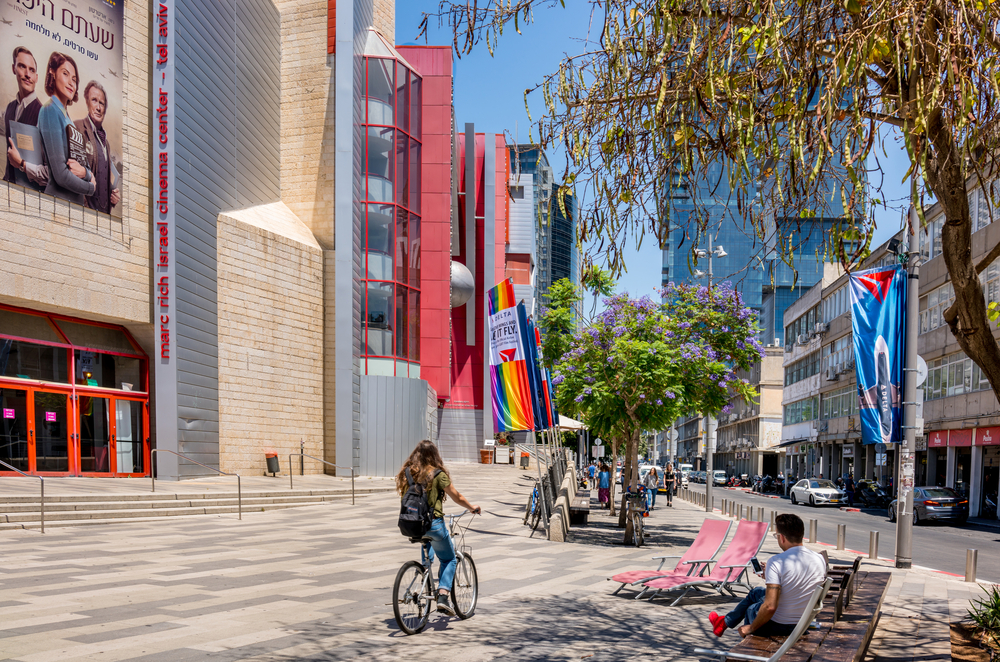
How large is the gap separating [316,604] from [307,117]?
2670 cm

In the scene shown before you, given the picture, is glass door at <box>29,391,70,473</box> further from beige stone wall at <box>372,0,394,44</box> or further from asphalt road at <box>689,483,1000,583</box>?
beige stone wall at <box>372,0,394,44</box>

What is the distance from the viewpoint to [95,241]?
22.1m

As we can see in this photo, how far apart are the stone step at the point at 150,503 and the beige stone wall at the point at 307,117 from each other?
11.6m

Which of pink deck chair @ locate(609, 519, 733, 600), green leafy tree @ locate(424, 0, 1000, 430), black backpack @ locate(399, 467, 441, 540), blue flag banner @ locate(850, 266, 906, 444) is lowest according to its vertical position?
pink deck chair @ locate(609, 519, 733, 600)

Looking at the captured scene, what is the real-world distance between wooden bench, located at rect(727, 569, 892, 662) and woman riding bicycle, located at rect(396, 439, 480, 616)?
2.80 m

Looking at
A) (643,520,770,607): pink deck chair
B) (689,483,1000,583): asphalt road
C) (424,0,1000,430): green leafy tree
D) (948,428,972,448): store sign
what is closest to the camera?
(424,0,1000,430): green leafy tree

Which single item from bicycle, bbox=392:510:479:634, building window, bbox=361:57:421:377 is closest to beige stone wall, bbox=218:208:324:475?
building window, bbox=361:57:421:377

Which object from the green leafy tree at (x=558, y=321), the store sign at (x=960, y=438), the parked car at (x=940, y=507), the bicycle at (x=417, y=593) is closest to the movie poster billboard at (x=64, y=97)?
the green leafy tree at (x=558, y=321)

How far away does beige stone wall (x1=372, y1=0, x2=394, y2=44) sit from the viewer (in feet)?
125

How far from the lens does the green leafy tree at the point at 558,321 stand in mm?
30594

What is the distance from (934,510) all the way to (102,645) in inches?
1154

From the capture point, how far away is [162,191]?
2373 cm

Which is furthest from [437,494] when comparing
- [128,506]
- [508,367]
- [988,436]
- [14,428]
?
[988,436]

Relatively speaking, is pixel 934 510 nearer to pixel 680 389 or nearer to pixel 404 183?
pixel 680 389
